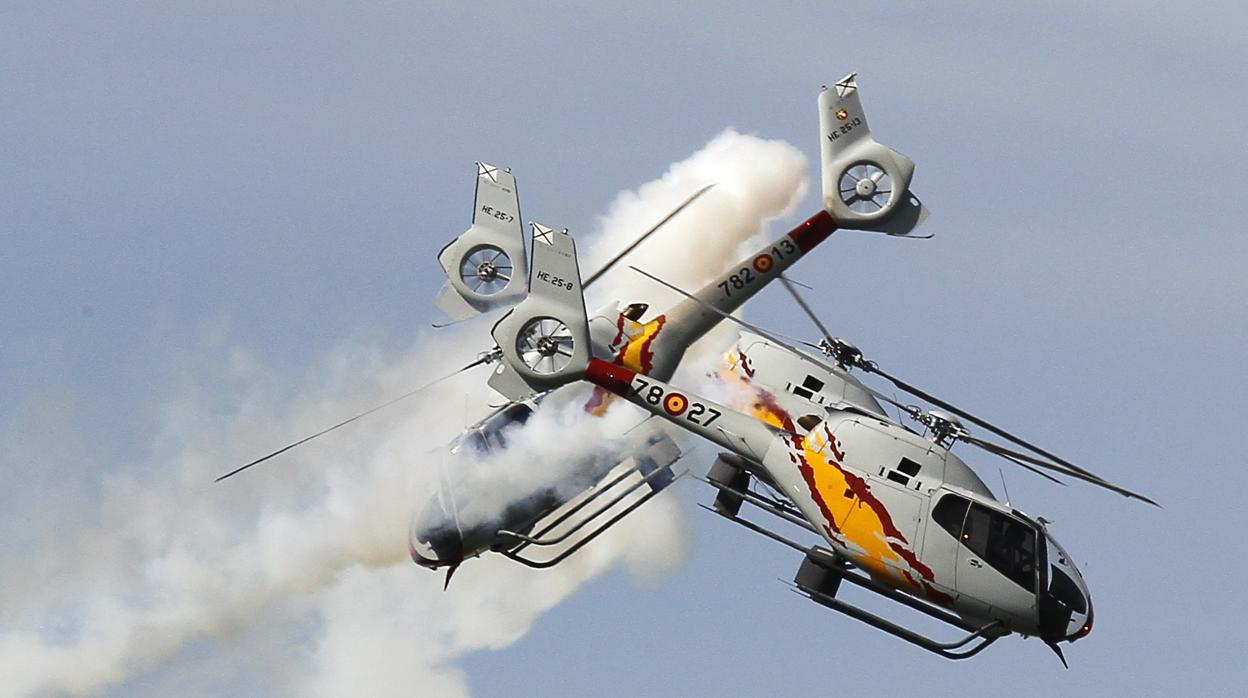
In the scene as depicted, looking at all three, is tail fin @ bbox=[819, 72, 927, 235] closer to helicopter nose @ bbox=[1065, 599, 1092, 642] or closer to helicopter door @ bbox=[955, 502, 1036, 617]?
helicopter door @ bbox=[955, 502, 1036, 617]

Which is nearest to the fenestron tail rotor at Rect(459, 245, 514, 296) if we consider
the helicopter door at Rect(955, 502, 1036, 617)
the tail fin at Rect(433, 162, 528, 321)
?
the tail fin at Rect(433, 162, 528, 321)

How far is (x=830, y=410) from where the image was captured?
54906 mm

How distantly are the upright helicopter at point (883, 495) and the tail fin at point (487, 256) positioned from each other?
5486 mm

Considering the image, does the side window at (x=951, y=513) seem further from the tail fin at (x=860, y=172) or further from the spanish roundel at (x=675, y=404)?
the tail fin at (x=860, y=172)

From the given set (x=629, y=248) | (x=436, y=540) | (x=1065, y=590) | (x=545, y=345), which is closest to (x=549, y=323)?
(x=545, y=345)

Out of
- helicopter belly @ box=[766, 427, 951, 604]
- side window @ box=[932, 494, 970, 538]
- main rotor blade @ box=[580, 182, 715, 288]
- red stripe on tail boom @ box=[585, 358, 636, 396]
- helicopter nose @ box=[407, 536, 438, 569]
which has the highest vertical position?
main rotor blade @ box=[580, 182, 715, 288]

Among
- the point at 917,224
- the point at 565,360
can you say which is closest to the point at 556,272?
the point at 565,360

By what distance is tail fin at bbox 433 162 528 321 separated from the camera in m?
60.4

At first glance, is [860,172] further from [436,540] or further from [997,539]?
[436,540]

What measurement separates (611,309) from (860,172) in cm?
658

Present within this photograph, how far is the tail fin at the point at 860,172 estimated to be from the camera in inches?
2363

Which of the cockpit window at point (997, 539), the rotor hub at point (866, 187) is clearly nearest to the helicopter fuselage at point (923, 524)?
the cockpit window at point (997, 539)

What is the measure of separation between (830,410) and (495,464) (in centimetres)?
814

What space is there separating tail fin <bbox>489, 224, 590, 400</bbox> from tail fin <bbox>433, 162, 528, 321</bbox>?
A: 5.82 metres
